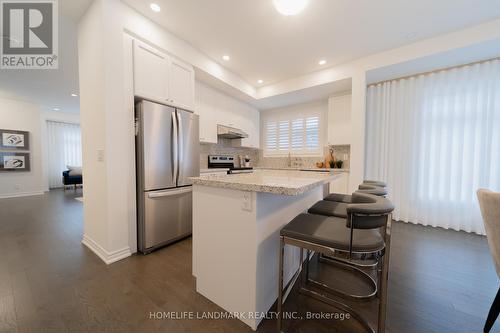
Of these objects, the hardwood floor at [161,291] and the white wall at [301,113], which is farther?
the white wall at [301,113]

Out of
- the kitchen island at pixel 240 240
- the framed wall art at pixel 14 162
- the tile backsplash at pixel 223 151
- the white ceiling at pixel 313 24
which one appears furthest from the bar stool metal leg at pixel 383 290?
the framed wall art at pixel 14 162

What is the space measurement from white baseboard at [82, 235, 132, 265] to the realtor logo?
2.75 metres

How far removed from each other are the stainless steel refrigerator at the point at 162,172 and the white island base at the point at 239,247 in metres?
0.96

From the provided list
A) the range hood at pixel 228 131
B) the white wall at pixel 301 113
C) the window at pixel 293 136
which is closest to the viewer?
the range hood at pixel 228 131

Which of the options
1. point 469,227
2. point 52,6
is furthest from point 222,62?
point 469,227

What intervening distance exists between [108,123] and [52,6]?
5.16ft

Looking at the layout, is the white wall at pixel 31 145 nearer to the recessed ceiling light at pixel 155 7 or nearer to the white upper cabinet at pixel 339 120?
the recessed ceiling light at pixel 155 7

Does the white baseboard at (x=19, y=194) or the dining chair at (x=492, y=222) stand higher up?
the dining chair at (x=492, y=222)

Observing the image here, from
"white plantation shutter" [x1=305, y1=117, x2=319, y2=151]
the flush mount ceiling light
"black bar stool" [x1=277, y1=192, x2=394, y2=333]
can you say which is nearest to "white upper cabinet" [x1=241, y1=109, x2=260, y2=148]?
"white plantation shutter" [x1=305, y1=117, x2=319, y2=151]

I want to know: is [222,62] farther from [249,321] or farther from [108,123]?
[249,321]

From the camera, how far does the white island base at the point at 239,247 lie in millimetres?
1165

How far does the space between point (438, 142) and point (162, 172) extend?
429 centimetres

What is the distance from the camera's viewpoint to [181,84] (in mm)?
2570

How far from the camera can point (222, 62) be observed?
10.5 feet
